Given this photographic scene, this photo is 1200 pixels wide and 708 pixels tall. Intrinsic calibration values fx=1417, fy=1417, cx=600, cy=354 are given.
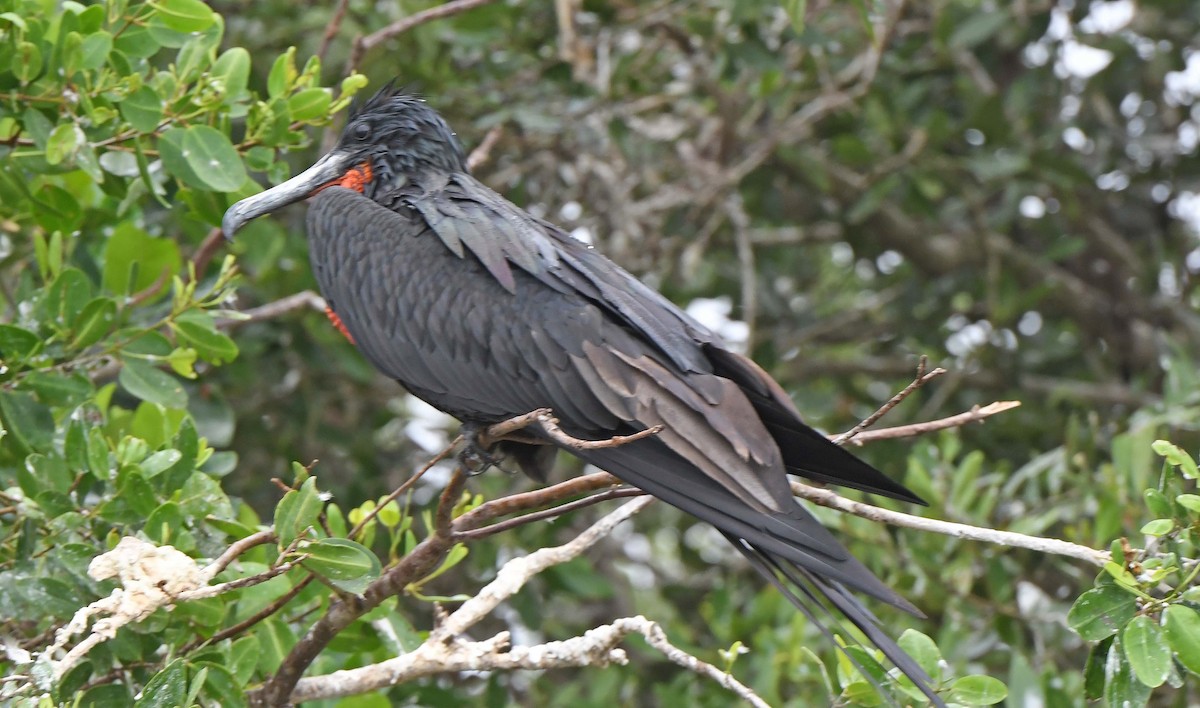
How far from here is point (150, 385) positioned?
2848 millimetres

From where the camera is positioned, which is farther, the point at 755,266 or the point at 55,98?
the point at 755,266

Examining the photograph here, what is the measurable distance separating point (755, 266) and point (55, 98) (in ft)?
8.72

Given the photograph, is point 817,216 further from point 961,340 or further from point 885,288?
point 961,340

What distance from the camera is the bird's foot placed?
274 cm

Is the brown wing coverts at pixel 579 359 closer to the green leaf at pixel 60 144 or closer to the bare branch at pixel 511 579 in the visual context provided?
the bare branch at pixel 511 579

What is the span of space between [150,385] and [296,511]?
30.4 inches

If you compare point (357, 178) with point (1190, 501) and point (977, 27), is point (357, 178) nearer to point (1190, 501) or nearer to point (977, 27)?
point (1190, 501)

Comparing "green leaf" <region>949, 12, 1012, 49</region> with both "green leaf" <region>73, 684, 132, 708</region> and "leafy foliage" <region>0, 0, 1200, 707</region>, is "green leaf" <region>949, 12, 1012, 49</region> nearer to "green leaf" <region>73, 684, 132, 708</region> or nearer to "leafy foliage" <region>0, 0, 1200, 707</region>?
"leafy foliage" <region>0, 0, 1200, 707</region>

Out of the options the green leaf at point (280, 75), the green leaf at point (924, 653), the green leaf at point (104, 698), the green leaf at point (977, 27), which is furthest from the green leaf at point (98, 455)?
the green leaf at point (977, 27)

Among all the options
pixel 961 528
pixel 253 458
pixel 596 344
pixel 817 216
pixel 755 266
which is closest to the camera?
pixel 961 528

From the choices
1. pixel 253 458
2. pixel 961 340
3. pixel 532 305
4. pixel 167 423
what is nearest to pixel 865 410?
pixel 961 340

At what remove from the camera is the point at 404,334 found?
9.43ft

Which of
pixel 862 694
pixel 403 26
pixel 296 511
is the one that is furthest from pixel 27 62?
pixel 862 694

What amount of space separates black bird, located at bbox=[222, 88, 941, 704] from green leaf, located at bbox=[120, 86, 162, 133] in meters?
0.25
